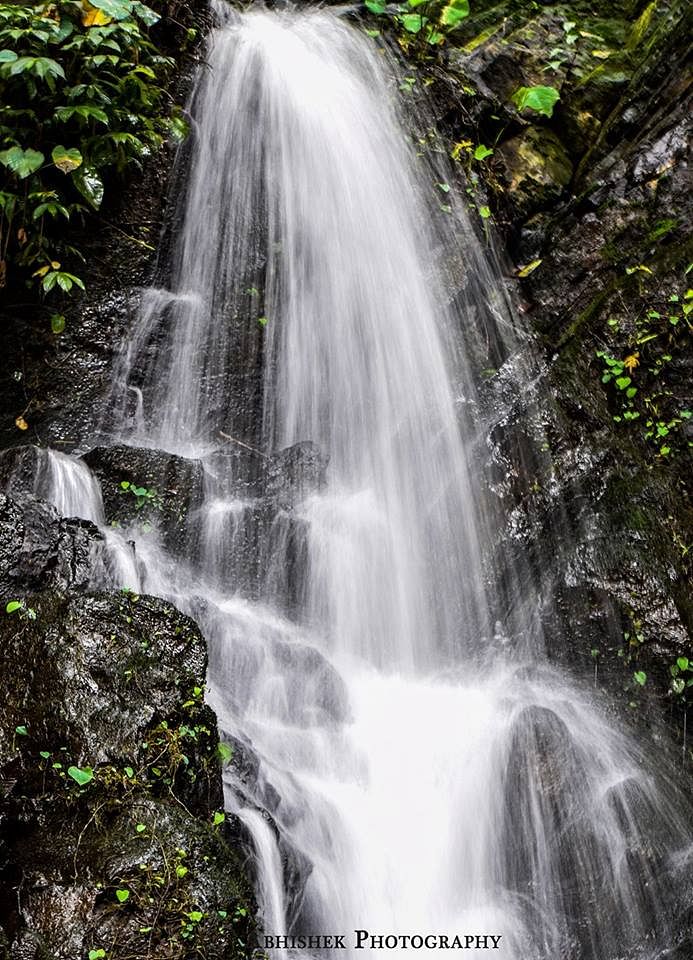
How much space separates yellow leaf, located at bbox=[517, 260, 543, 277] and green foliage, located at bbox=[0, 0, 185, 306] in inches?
129

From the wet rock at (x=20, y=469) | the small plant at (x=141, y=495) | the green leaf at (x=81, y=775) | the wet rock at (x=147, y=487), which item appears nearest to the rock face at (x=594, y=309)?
the wet rock at (x=147, y=487)

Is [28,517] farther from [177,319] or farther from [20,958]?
[177,319]

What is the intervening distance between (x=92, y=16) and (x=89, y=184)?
4.12ft

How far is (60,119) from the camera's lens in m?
5.51

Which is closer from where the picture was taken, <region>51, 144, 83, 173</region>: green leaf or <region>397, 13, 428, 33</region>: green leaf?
<region>51, 144, 83, 173</region>: green leaf

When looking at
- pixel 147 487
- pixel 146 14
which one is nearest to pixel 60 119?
pixel 146 14

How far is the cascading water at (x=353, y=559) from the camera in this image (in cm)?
421

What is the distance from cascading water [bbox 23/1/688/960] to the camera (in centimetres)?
421

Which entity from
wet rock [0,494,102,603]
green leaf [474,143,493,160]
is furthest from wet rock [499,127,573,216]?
wet rock [0,494,102,603]

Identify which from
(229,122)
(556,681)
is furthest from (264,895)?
(229,122)

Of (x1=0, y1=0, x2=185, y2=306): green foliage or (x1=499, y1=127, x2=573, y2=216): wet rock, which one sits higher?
(x1=499, y1=127, x2=573, y2=216): wet rock

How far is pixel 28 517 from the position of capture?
406 centimetres

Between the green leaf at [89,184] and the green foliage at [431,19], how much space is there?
3980mm

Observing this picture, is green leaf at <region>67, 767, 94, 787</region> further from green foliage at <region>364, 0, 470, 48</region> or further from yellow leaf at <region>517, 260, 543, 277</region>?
green foliage at <region>364, 0, 470, 48</region>
